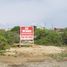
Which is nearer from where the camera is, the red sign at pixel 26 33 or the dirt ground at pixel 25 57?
the dirt ground at pixel 25 57

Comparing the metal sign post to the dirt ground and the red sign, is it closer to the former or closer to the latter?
the red sign

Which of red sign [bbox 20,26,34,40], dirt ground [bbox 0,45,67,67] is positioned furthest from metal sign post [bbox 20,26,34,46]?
dirt ground [bbox 0,45,67,67]

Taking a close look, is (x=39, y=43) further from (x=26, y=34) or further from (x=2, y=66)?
(x=2, y=66)

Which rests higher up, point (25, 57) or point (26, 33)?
point (26, 33)

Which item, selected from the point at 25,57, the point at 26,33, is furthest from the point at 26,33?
the point at 25,57

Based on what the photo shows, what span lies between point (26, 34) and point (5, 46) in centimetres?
704

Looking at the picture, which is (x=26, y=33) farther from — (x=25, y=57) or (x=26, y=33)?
(x=25, y=57)

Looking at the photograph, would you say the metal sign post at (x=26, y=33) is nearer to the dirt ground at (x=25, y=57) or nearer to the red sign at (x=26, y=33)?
the red sign at (x=26, y=33)

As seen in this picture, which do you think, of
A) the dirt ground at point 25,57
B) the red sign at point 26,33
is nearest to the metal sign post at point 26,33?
the red sign at point 26,33

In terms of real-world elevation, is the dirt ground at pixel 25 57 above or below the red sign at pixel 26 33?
below

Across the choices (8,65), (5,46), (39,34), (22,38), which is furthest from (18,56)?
(39,34)

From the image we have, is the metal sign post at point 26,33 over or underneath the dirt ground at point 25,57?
over

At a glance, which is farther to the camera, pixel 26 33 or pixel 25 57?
pixel 26 33

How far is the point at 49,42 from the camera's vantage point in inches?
1682
